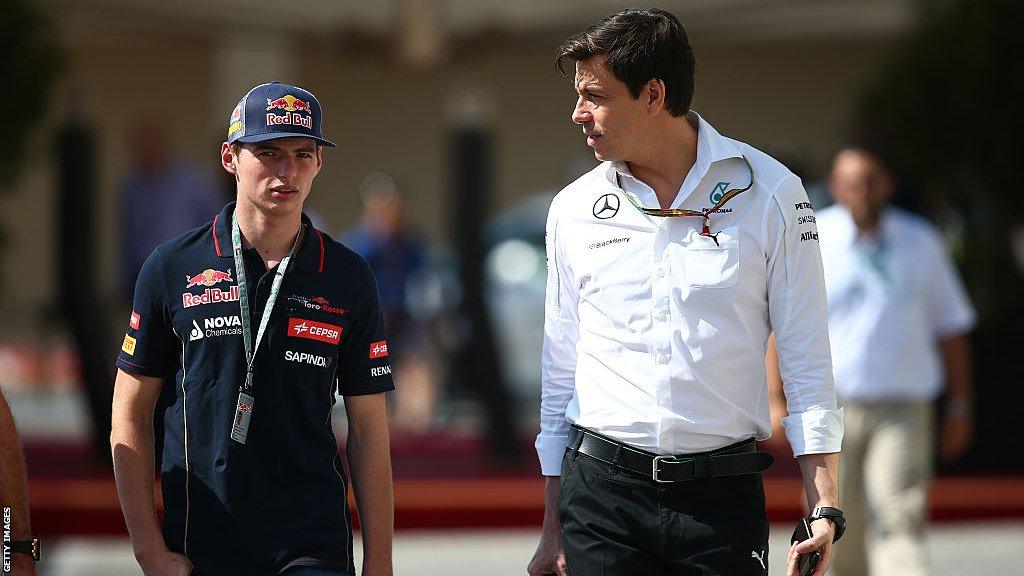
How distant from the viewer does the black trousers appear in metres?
3.51

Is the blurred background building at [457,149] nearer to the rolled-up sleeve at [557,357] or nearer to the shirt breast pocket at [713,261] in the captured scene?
the rolled-up sleeve at [557,357]

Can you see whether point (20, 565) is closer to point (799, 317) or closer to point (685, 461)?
point (685, 461)

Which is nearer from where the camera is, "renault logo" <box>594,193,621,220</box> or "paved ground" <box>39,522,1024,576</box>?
"renault logo" <box>594,193,621,220</box>

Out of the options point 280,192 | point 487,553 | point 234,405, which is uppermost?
point 280,192

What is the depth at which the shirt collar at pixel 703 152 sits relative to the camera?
3.65 meters

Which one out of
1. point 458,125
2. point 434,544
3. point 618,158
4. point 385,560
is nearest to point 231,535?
point 385,560

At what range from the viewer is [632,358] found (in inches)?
142

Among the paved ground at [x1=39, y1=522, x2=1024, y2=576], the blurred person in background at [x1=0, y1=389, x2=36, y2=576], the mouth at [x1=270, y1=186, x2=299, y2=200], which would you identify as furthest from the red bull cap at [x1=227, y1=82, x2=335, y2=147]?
the paved ground at [x1=39, y1=522, x2=1024, y2=576]

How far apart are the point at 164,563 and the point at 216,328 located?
1.76 ft

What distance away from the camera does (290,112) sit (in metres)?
3.49

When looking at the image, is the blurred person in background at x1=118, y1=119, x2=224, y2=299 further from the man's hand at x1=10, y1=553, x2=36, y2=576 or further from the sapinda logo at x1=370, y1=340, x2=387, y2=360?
the man's hand at x1=10, y1=553, x2=36, y2=576

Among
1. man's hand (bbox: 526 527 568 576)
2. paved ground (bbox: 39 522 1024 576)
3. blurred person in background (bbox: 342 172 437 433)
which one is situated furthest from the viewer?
blurred person in background (bbox: 342 172 437 433)

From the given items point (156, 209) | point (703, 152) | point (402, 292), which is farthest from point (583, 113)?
point (402, 292)

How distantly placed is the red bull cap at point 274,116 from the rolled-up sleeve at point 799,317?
1088mm
